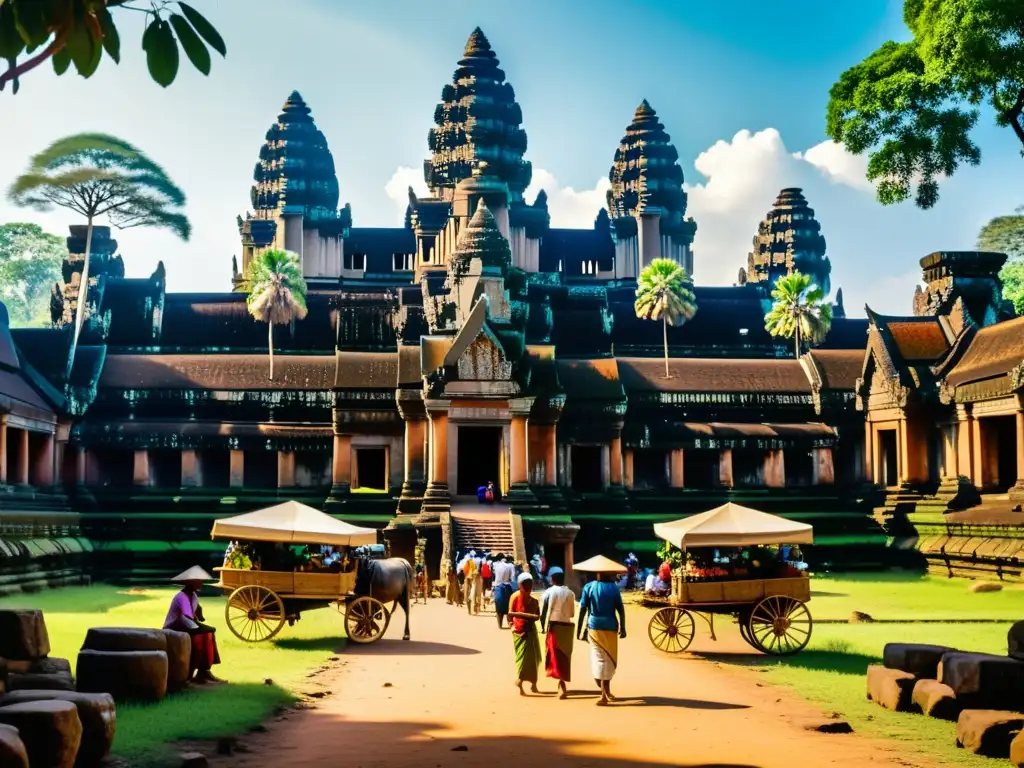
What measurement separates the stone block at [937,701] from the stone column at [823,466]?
92.0 ft

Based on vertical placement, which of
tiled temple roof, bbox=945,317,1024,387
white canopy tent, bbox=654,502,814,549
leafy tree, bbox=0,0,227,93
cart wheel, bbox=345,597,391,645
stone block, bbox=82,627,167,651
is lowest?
cart wheel, bbox=345,597,391,645

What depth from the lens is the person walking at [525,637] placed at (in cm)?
1487

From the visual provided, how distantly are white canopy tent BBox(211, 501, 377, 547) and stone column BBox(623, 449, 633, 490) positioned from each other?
1979 centimetres

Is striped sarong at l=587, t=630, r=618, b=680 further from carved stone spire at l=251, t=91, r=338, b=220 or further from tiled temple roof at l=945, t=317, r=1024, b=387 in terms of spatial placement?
carved stone spire at l=251, t=91, r=338, b=220

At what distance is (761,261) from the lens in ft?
267

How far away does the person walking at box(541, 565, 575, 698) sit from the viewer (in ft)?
48.7

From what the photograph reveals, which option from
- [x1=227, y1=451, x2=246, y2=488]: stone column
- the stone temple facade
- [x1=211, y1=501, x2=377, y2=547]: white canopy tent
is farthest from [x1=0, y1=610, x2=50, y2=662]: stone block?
[x1=227, y1=451, x2=246, y2=488]: stone column

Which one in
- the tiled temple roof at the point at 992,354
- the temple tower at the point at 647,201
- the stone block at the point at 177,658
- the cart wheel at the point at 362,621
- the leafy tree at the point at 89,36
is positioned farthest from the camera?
the temple tower at the point at 647,201

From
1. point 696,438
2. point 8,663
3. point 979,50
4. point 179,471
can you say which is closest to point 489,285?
point 696,438

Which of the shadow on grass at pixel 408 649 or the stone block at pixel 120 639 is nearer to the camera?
the stone block at pixel 120 639

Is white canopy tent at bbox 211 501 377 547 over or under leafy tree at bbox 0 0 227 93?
under

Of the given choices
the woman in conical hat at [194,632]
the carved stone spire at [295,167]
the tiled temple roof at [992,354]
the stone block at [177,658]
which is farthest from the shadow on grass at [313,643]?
the carved stone spire at [295,167]

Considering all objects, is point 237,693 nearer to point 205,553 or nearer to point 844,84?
point 844,84

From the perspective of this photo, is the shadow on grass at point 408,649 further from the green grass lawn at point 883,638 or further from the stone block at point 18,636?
the stone block at point 18,636
